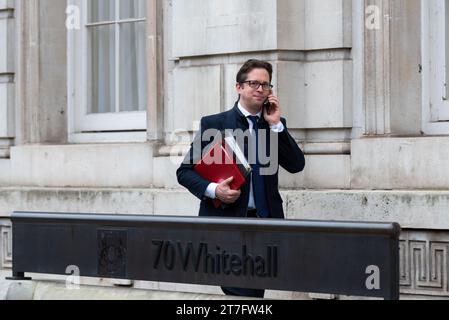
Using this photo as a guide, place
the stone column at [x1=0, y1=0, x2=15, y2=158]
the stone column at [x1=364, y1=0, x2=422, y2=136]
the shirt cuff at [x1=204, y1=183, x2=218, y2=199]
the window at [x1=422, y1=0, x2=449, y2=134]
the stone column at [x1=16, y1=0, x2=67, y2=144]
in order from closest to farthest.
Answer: the shirt cuff at [x1=204, y1=183, x2=218, y2=199], the stone column at [x1=364, y1=0, x2=422, y2=136], the window at [x1=422, y1=0, x2=449, y2=134], the stone column at [x1=16, y1=0, x2=67, y2=144], the stone column at [x1=0, y1=0, x2=15, y2=158]

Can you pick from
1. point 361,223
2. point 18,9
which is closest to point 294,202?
point 361,223

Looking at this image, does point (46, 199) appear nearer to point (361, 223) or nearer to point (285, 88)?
point (285, 88)

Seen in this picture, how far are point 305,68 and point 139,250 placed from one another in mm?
2780

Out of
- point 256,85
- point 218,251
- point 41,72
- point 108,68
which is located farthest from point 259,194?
point 41,72

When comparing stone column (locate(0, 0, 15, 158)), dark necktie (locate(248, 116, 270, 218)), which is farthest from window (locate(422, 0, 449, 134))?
stone column (locate(0, 0, 15, 158))

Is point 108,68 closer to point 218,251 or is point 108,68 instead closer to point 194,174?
point 194,174

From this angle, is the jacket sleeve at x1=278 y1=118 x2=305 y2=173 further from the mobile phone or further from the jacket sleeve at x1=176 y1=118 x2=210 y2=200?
the jacket sleeve at x1=176 y1=118 x2=210 y2=200

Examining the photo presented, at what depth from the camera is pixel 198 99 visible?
10.1 m

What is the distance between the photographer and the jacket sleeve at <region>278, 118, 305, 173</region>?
7.97 meters

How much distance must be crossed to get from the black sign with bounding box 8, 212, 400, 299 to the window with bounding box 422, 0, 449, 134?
2.82m

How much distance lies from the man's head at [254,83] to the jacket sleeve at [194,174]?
1.19 feet

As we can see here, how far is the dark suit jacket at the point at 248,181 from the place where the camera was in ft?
25.9

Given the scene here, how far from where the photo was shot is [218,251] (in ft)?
23.1

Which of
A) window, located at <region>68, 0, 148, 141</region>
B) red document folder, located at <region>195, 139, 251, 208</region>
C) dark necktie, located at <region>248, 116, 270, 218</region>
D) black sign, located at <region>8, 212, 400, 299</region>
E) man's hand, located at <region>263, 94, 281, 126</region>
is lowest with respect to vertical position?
black sign, located at <region>8, 212, 400, 299</region>
